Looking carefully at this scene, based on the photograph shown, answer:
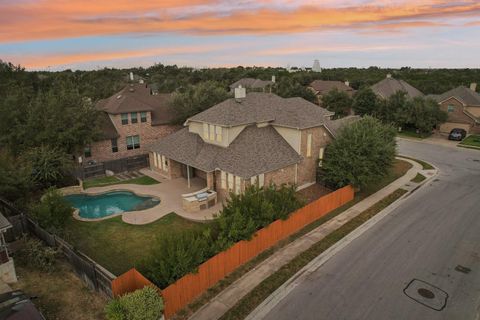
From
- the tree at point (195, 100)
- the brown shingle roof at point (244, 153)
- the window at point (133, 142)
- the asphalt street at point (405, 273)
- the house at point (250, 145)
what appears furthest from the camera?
the tree at point (195, 100)

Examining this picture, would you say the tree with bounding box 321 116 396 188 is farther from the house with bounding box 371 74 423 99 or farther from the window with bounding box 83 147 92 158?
the house with bounding box 371 74 423 99

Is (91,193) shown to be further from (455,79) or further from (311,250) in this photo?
(455,79)

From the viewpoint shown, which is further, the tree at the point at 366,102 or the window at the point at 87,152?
the tree at the point at 366,102

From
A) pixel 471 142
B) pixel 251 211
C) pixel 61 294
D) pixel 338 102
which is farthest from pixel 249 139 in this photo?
pixel 338 102

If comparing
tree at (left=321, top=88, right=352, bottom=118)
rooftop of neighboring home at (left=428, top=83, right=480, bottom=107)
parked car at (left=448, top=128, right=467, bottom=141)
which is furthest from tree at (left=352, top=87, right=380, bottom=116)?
parked car at (left=448, top=128, right=467, bottom=141)

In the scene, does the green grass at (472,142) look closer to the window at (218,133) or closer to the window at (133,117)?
the window at (218,133)

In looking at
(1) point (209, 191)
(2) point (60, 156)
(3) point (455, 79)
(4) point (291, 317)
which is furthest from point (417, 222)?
(3) point (455, 79)

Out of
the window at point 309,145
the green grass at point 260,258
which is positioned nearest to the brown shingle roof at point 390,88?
the green grass at point 260,258
